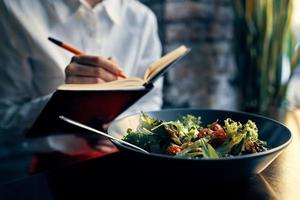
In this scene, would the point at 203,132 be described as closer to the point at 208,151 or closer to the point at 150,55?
the point at 208,151

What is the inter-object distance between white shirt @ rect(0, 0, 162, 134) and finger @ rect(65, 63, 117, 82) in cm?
21

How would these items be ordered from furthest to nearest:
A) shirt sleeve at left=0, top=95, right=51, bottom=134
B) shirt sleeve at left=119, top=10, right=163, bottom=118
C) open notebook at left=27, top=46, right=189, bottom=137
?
shirt sleeve at left=119, top=10, right=163, bottom=118 → shirt sleeve at left=0, top=95, right=51, bottom=134 → open notebook at left=27, top=46, right=189, bottom=137

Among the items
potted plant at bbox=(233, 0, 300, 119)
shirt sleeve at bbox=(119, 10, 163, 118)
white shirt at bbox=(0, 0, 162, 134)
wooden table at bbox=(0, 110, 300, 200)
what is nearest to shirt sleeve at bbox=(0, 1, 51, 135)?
white shirt at bbox=(0, 0, 162, 134)

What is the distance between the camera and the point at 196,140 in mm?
563

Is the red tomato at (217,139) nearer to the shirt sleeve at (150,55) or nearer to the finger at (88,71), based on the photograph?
the finger at (88,71)

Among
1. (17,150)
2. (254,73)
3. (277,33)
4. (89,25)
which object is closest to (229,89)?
(254,73)

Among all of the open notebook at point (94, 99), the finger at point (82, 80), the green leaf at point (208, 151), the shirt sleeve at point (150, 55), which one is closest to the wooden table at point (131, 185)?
the green leaf at point (208, 151)

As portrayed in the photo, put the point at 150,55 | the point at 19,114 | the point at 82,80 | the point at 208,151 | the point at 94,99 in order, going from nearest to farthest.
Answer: the point at 208,151 < the point at 94,99 < the point at 82,80 < the point at 19,114 < the point at 150,55

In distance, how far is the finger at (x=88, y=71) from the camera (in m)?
0.84

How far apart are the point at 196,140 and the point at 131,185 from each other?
0.12m

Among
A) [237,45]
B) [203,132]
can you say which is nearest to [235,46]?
[237,45]

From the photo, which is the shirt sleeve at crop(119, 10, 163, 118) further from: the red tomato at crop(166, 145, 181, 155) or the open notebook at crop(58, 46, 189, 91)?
the red tomato at crop(166, 145, 181, 155)

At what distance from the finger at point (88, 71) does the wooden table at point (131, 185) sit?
0.97 feet

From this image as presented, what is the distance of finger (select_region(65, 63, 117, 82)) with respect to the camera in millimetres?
835
